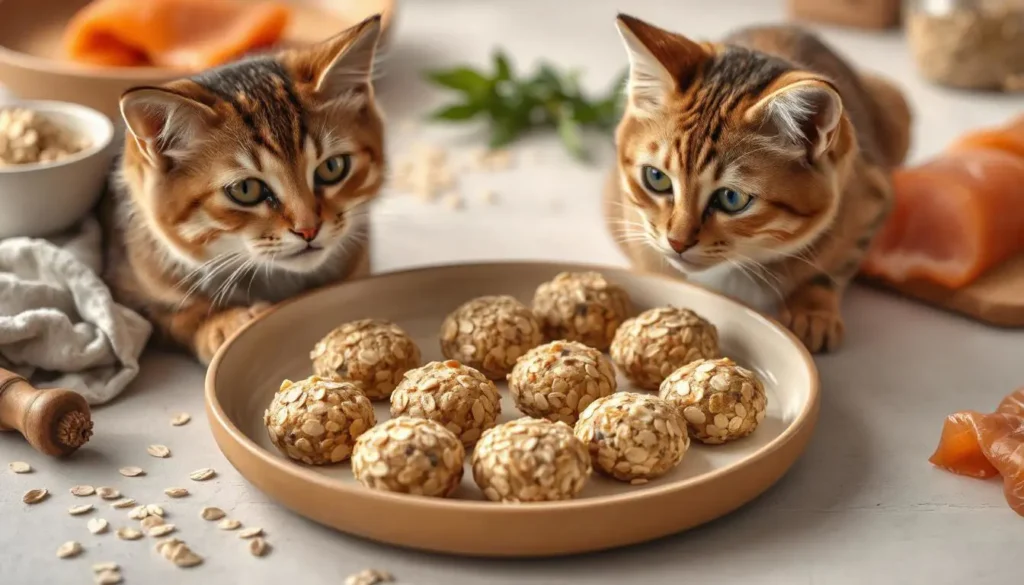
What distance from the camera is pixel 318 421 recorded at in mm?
1469

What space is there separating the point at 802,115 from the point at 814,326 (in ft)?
1.35

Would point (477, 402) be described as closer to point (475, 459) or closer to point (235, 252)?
point (475, 459)

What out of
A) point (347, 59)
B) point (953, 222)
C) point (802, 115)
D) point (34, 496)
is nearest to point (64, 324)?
point (34, 496)

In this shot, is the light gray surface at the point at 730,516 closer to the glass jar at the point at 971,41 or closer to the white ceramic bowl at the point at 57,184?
the white ceramic bowl at the point at 57,184

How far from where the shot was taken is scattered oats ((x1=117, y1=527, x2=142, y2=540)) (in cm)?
143

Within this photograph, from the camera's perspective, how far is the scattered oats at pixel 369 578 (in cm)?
134

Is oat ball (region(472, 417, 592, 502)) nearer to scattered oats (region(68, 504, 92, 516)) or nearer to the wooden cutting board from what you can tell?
scattered oats (region(68, 504, 92, 516))

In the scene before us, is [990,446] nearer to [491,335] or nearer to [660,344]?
[660,344]

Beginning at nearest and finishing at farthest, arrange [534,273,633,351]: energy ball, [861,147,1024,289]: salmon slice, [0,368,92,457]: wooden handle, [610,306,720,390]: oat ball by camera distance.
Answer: [0,368,92,457]: wooden handle → [610,306,720,390]: oat ball → [534,273,633,351]: energy ball → [861,147,1024,289]: salmon slice

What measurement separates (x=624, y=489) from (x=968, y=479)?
46 centimetres

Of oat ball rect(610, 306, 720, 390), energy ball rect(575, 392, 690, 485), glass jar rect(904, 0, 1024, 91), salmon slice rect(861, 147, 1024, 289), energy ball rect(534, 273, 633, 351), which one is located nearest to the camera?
energy ball rect(575, 392, 690, 485)

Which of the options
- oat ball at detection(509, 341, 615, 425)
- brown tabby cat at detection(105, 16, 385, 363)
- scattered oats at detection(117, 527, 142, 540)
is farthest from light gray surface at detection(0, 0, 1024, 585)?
oat ball at detection(509, 341, 615, 425)

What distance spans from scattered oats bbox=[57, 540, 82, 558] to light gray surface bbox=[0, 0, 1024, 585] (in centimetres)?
1

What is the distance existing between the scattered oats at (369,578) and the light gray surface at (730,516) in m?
0.02
